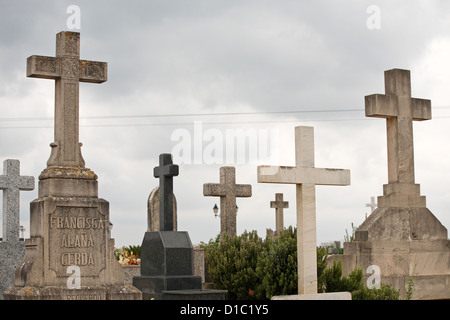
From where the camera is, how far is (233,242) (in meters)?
13.9

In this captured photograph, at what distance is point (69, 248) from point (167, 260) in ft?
6.50

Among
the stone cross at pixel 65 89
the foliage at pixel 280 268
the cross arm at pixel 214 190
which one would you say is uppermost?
the stone cross at pixel 65 89

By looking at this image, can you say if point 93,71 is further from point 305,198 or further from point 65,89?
point 305,198

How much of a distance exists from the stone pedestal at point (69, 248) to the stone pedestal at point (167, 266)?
726mm

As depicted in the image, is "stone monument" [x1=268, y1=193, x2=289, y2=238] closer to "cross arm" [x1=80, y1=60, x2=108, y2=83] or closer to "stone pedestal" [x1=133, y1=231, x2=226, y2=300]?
"cross arm" [x1=80, y1=60, x2=108, y2=83]

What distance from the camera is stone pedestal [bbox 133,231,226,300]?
10312 mm

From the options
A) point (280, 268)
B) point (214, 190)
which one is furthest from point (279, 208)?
point (280, 268)

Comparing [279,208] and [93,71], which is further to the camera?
[279,208]

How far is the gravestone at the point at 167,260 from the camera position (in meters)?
10.3

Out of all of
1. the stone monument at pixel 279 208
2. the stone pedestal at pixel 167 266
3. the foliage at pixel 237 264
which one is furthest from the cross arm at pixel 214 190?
the stone monument at pixel 279 208

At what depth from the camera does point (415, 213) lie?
41.9ft

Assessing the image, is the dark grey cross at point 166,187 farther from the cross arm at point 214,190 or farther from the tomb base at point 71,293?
the cross arm at point 214,190
